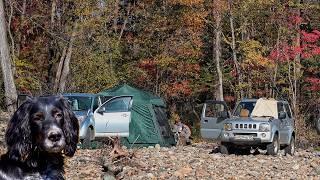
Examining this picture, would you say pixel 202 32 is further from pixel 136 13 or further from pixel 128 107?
pixel 128 107

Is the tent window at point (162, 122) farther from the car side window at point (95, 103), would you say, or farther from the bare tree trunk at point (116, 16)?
the bare tree trunk at point (116, 16)

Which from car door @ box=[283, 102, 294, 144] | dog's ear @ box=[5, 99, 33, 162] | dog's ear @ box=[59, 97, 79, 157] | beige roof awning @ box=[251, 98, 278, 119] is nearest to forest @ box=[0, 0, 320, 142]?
car door @ box=[283, 102, 294, 144]

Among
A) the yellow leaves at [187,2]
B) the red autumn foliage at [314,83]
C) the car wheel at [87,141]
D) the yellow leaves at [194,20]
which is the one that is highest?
the yellow leaves at [187,2]

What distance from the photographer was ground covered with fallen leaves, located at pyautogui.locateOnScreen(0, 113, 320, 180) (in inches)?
399

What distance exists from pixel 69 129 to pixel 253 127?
12471 mm

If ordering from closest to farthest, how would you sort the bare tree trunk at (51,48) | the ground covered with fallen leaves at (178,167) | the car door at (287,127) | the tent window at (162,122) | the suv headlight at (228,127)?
the ground covered with fallen leaves at (178,167)
the suv headlight at (228,127)
the car door at (287,127)
the tent window at (162,122)
the bare tree trunk at (51,48)

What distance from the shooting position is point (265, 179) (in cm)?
1078

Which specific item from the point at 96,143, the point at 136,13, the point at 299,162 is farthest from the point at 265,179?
the point at 136,13

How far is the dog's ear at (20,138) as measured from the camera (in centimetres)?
372

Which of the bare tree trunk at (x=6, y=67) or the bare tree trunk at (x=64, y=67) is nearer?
the bare tree trunk at (x=6, y=67)

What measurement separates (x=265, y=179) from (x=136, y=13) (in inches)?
893

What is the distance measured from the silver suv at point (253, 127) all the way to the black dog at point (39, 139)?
12.3 meters

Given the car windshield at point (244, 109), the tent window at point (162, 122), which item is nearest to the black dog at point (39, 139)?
the car windshield at point (244, 109)

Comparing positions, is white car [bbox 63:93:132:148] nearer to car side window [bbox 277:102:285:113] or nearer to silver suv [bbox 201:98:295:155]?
silver suv [bbox 201:98:295:155]
